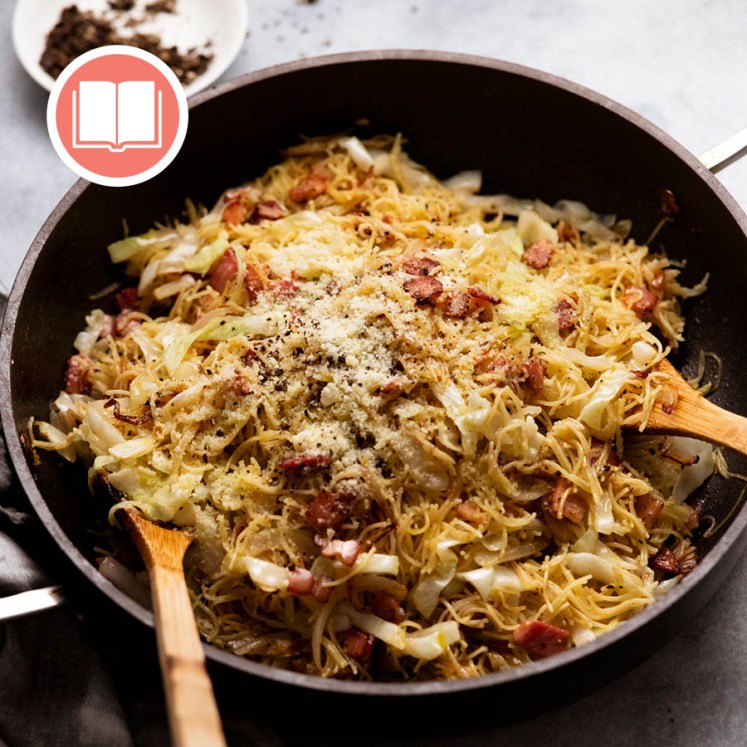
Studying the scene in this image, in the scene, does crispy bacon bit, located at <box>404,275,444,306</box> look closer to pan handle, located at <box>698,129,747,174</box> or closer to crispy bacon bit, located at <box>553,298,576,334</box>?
crispy bacon bit, located at <box>553,298,576,334</box>

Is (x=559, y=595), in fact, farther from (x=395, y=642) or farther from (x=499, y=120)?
(x=499, y=120)

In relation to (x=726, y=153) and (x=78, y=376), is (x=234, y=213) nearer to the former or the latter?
(x=78, y=376)

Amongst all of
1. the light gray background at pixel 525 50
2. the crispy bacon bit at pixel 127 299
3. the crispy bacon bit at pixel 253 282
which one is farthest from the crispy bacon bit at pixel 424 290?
the light gray background at pixel 525 50

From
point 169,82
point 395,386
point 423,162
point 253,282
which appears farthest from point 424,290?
point 169,82

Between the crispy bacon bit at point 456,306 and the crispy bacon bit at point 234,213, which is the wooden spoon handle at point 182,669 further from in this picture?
the crispy bacon bit at point 234,213

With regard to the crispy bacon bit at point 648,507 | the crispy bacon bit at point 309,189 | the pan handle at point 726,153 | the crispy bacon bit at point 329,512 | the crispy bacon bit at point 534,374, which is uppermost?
the pan handle at point 726,153
